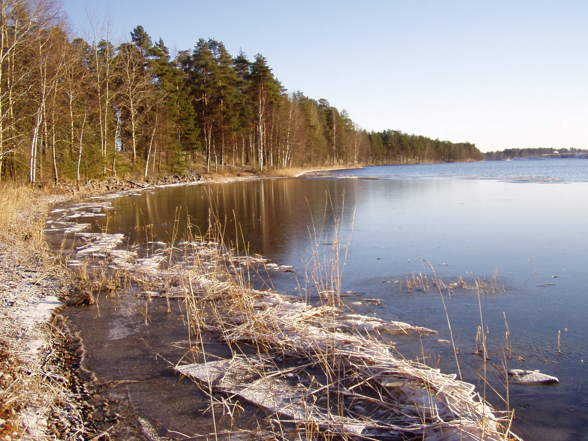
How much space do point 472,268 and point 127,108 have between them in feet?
112

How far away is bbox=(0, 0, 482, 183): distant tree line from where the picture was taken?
19828 millimetres

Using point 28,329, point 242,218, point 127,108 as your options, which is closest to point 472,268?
point 28,329

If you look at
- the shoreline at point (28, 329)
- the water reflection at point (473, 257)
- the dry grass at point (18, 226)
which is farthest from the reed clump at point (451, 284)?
the dry grass at point (18, 226)

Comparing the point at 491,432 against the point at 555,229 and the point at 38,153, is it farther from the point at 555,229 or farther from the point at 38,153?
the point at 38,153

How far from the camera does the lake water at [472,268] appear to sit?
4070 mm

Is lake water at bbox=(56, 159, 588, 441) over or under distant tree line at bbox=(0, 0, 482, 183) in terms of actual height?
under

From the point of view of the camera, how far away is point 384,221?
14367 mm

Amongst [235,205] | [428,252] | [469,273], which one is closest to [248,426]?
[469,273]

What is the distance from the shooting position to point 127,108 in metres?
36.0

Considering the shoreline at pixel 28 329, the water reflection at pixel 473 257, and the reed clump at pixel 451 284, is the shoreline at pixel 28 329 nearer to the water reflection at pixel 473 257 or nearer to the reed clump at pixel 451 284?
the water reflection at pixel 473 257

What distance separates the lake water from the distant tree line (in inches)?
299

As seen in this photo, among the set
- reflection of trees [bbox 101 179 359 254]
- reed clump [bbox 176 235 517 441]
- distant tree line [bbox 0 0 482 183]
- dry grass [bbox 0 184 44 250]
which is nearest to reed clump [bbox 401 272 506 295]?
reed clump [bbox 176 235 517 441]

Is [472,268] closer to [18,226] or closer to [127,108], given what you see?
[18,226]

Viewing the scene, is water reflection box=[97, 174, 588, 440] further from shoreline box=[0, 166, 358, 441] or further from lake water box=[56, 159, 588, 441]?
shoreline box=[0, 166, 358, 441]
